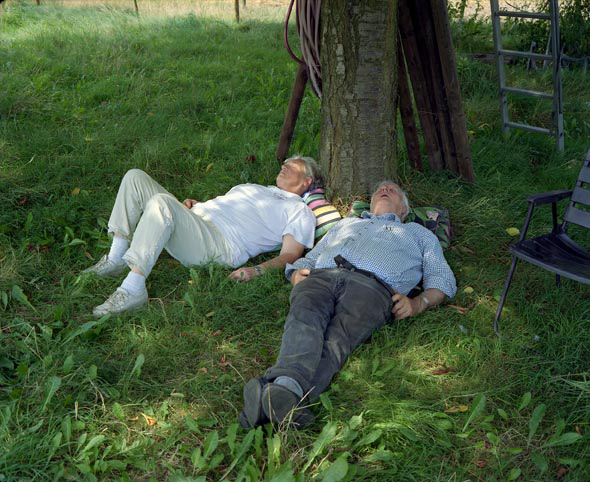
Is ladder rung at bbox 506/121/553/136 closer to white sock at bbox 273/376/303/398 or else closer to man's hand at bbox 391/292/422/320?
man's hand at bbox 391/292/422/320

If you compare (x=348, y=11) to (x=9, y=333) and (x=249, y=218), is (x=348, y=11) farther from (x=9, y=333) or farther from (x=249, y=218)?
(x=9, y=333)

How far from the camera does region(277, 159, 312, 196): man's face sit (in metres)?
4.44

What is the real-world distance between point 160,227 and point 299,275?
3.02 ft

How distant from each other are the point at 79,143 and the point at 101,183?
26.1 inches

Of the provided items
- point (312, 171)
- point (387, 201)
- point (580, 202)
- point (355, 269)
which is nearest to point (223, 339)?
point (355, 269)

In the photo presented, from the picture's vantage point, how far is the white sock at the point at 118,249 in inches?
157

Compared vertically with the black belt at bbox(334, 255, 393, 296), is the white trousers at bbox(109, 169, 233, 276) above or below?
above

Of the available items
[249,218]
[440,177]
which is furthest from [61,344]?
[440,177]

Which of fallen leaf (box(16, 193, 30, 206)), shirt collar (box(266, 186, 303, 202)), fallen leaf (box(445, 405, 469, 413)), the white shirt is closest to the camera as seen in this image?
fallen leaf (box(445, 405, 469, 413))

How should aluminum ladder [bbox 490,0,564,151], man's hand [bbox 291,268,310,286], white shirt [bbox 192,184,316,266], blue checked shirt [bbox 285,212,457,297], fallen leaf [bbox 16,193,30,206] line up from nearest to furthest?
1. blue checked shirt [bbox 285,212,457,297]
2. man's hand [bbox 291,268,310,286]
3. white shirt [bbox 192,184,316,266]
4. fallen leaf [bbox 16,193,30,206]
5. aluminum ladder [bbox 490,0,564,151]

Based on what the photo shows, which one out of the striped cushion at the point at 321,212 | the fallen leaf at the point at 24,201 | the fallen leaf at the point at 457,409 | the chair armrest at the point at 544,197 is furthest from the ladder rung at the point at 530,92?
the fallen leaf at the point at 24,201

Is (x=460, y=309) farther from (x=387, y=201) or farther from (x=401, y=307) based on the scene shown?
(x=387, y=201)

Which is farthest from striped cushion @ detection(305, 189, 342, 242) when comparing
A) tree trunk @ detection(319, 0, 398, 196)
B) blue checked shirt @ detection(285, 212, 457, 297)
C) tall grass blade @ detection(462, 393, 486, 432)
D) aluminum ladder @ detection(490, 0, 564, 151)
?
aluminum ladder @ detection(490, 0, 564, 151)

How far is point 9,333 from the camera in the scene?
334 centimetres
